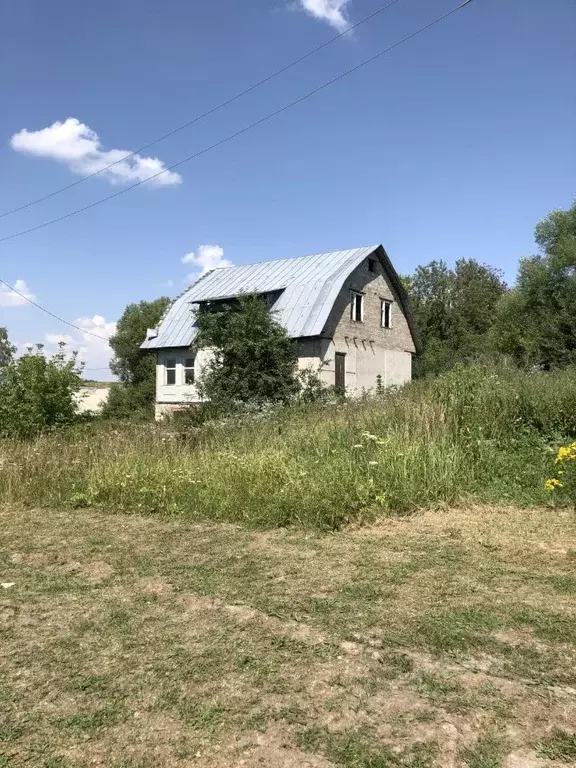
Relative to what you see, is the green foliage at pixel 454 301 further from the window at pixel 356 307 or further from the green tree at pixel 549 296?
the window at pixel 356 307

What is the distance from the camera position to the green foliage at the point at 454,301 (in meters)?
47.6

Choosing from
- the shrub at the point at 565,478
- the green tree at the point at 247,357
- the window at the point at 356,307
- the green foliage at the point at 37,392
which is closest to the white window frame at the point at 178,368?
the window at the point at 356,307

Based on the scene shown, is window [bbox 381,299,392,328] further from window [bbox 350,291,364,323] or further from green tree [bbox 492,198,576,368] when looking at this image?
green tree [bbox 492,198,576,368]

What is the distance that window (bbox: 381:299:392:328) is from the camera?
28906 mm

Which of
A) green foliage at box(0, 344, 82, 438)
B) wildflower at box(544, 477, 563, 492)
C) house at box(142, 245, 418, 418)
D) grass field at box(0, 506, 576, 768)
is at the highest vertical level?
house at box(142, 245, 418, 418)

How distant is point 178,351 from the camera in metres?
29.1

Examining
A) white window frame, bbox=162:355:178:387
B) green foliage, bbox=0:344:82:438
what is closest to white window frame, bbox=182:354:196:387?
white window frame, bbox=162:355:178:387

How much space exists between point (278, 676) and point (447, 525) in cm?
294

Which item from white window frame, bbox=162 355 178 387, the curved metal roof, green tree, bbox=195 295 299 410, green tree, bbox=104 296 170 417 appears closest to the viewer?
green tree, bbox=195 295 299 410

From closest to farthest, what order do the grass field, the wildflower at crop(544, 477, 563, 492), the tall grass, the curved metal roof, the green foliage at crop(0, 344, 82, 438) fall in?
the grass field
the wildflower at crop(544, 477, 563, 492)
the tall grass
the green foliage at crop(0, 344, 82, 438)
the curved metal roof

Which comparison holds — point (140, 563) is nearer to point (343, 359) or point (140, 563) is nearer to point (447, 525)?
point (447, 525)

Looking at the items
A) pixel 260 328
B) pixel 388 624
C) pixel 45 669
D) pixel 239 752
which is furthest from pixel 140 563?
pixel 260 328

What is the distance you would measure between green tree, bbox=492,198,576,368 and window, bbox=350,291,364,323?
852cm

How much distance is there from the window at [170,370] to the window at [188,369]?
0.73m
